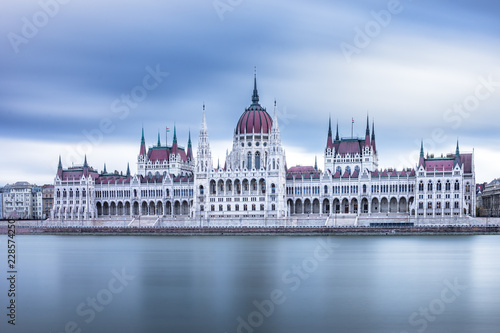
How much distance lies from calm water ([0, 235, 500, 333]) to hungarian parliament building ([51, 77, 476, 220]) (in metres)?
39.6

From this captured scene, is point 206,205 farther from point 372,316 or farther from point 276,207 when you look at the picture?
point 372,316

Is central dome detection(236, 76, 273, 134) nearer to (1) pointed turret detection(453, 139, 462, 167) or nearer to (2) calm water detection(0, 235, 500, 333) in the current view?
(1) pointed turret detection(453, 139, 462, 167)

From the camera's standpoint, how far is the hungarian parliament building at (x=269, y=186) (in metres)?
102

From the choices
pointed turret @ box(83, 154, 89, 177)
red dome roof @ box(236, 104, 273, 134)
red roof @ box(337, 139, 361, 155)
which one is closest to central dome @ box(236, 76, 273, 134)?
red dome roof @ box(236, 104, 273, 134)

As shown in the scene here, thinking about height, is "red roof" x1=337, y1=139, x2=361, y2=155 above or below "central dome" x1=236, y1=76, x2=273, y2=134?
below

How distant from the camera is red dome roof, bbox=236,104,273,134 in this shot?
119 m

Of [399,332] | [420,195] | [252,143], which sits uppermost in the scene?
[252,143]

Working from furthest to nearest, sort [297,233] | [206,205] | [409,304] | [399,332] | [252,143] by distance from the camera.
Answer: [252,143]
[206,205]
[297,233]
[409,304]
[399,332]

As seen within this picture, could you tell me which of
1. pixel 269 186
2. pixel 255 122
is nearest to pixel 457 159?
pixel 269 186

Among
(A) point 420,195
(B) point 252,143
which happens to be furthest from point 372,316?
(B) point 252,143

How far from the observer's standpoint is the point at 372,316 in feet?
100

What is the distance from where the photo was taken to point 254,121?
120 meters

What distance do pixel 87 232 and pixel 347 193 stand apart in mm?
40819

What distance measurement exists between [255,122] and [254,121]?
32 cm
